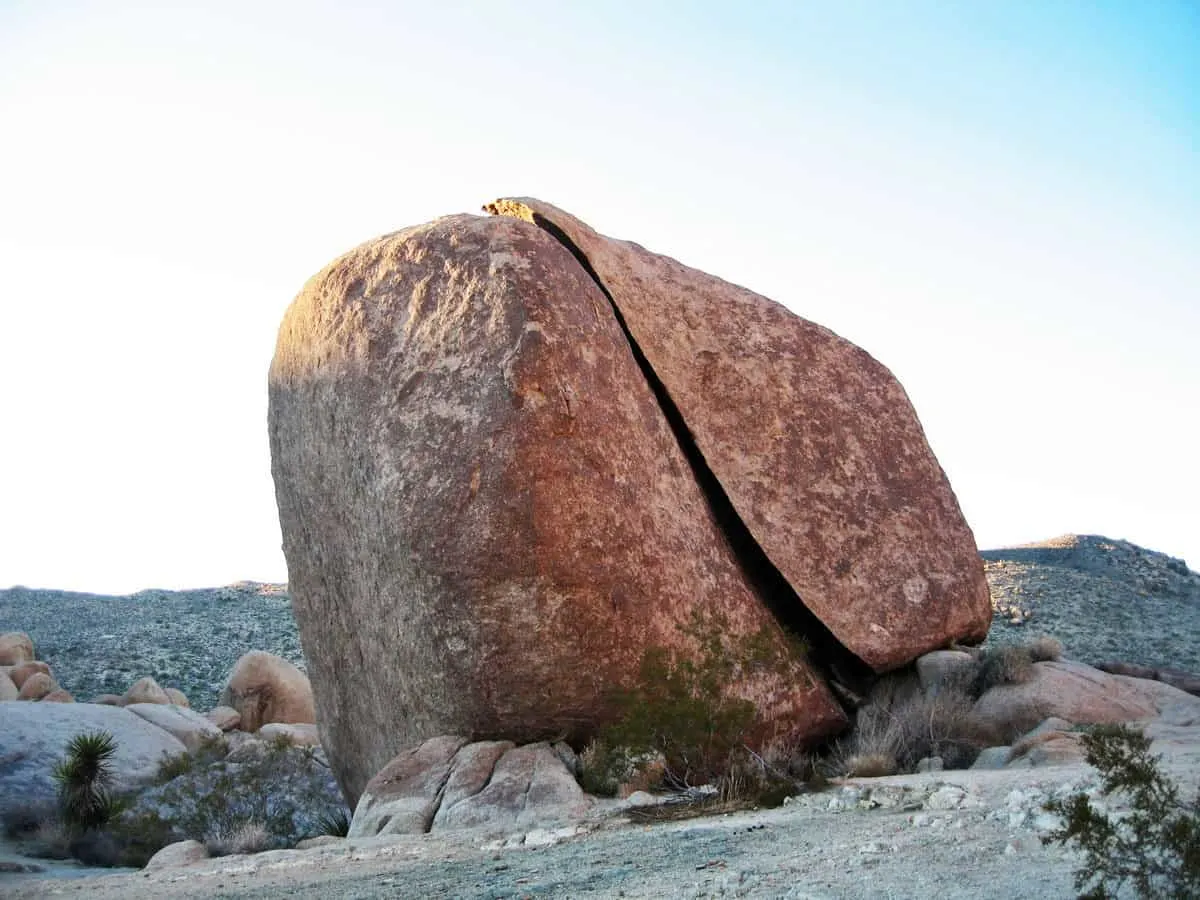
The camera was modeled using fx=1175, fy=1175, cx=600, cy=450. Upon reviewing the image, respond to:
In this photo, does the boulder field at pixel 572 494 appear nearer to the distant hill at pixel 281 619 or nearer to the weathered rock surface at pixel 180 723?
the distant hill at pixel 281 619

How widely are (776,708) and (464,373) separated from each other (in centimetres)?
363

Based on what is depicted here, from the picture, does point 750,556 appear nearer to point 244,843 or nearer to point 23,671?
point 244,843

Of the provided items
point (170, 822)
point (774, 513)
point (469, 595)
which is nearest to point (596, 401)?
point (469, 595)

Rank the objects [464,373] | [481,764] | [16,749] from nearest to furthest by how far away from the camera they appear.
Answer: [481,764] → [464,373] → [16,749]

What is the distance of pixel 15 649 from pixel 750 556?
17.6 m

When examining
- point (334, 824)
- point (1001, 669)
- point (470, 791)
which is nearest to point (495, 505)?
point (470, 791)

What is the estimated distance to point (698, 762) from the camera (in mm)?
8320

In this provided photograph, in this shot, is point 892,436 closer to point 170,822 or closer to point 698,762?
point 698,762

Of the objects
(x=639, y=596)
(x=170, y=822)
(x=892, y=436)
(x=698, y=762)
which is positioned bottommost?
(x=170, y=822)

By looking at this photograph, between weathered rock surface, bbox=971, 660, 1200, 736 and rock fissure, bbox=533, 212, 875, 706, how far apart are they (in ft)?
3.80

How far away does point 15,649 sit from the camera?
22.5 meters

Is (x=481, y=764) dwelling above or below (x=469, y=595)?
below

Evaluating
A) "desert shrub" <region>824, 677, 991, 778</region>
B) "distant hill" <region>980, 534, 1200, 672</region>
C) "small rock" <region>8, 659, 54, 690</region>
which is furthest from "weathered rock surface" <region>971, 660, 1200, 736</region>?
"small rock" <region>8, 659, 54, 690</region>

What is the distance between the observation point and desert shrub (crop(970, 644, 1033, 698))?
33.5 ft
